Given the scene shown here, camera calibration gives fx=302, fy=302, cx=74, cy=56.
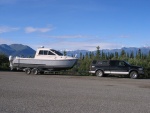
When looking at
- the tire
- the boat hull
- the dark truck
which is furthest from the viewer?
the boat hull

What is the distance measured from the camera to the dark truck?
27.4 metres

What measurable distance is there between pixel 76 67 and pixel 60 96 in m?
18.3

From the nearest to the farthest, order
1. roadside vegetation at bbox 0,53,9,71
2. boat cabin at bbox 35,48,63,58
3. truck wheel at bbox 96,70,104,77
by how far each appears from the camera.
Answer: truck wheel at bbox 96,70,104,77 → boat cabin at bbox 35,48,63,58 → roadside vegetation at bbox 0,53,9,71

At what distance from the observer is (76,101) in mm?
12555

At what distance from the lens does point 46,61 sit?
29281 millimetres

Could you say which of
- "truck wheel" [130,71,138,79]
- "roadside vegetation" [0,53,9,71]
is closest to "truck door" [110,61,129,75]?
"truck wheel" [130,71,138,79]

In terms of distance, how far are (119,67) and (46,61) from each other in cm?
703

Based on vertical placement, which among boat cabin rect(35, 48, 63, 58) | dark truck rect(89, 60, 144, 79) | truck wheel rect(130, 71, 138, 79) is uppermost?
boat cabin rect(35, 48, 63, 58)

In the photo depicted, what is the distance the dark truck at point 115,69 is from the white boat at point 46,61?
2.24 meters

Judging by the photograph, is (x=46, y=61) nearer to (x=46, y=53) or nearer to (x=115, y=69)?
(x=46, y=53)

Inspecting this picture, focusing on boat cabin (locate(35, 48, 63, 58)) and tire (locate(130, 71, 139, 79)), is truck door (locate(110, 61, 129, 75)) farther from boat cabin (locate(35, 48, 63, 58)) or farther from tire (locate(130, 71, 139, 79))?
boat cabin (locate(35, 48, 63, 58))

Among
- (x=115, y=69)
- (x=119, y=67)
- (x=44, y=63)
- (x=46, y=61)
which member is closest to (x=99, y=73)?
(x=115, y=69)

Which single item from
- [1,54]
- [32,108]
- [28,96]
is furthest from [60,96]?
[1,54]

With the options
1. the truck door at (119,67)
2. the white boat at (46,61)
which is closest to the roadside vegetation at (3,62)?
the white boat at (46,61)
